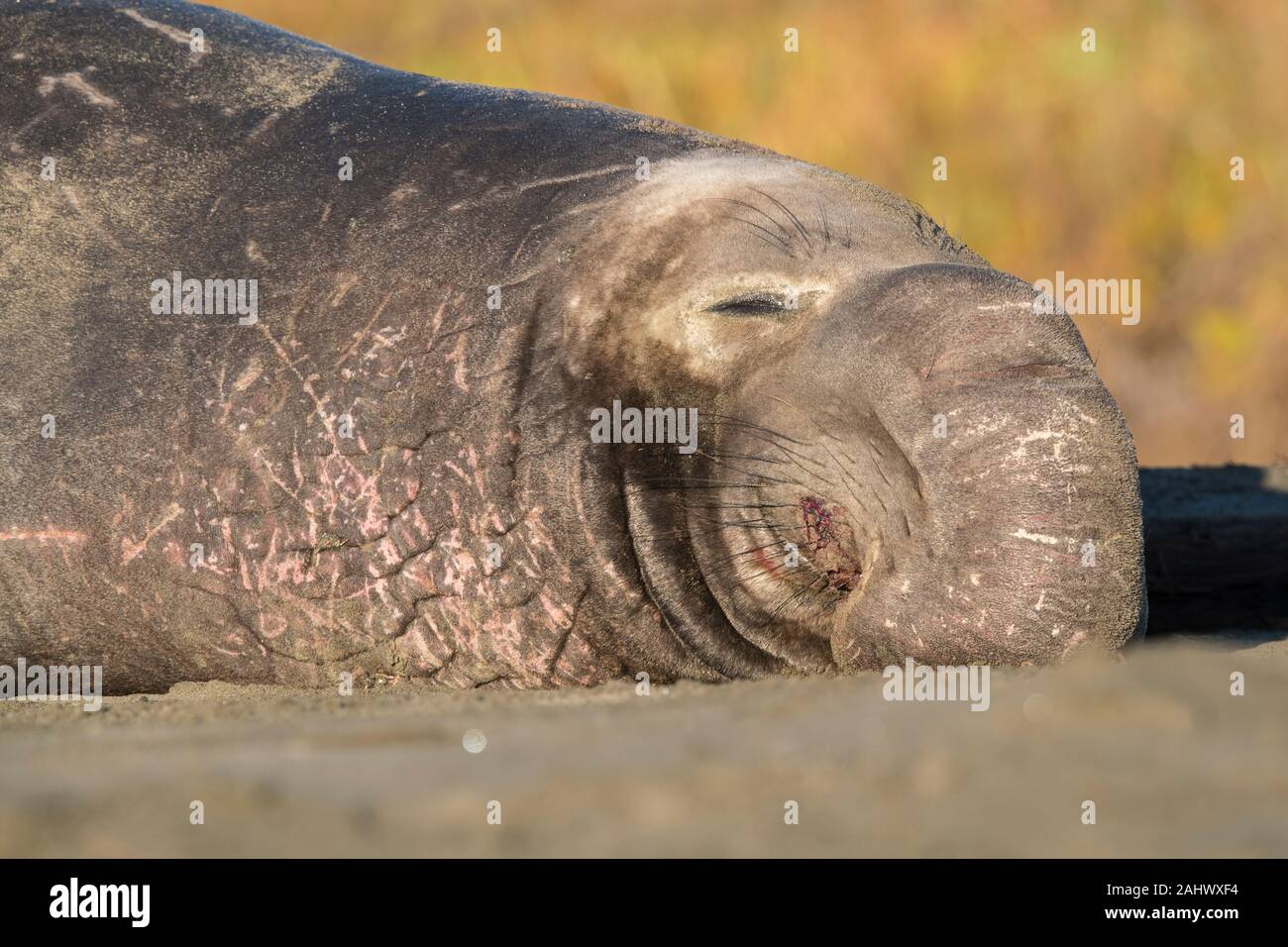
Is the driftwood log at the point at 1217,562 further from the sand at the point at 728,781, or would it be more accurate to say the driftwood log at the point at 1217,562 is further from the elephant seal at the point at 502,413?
the sand at the point at 728,781

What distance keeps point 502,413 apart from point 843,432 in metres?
0.76

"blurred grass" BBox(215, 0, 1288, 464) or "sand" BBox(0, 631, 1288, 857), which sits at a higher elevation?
"blurred grass" BBox(215, 0, 1288, 464)

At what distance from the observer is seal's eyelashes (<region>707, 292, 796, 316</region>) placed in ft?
12.5

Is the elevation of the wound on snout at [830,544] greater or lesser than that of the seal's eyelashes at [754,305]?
lesser

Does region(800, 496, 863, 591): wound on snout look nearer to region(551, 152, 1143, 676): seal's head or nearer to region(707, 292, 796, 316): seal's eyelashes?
region(551, 152, 1143, 676): seal's head

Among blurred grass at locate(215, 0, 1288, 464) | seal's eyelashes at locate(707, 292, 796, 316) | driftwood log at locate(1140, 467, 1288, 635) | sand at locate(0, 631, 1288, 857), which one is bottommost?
sand at locate(0, 631, 1288, 857)

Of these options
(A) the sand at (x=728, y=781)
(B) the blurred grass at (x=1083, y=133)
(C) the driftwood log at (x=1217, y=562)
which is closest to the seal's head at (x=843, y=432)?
(A) the sand at (x=728, y=781)

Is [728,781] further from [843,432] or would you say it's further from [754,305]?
[754,305]

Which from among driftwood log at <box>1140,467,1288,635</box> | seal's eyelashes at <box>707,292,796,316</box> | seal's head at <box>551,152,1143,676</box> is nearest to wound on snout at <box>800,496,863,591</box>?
seal's head at <box>551,152,1143,676</box>

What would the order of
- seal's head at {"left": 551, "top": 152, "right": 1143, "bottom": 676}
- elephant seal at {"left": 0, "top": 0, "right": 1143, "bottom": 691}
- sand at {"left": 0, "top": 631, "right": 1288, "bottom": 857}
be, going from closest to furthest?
sand at {"left": 0, "top": 631, "right": 1288, "bottom": 857}
seal's head at {"left": 551, "top": 152, "right": 1143, "bottom": 676}
elephant seal at {"left": 0, "top": 0, "right": 1143, "bottom": 691}

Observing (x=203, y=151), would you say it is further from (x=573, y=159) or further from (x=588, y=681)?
(x=588, y=681)

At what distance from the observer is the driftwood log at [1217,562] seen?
523 centimetres

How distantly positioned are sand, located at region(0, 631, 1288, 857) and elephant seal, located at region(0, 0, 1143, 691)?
91cm

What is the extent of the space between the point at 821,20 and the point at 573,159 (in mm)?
8334
